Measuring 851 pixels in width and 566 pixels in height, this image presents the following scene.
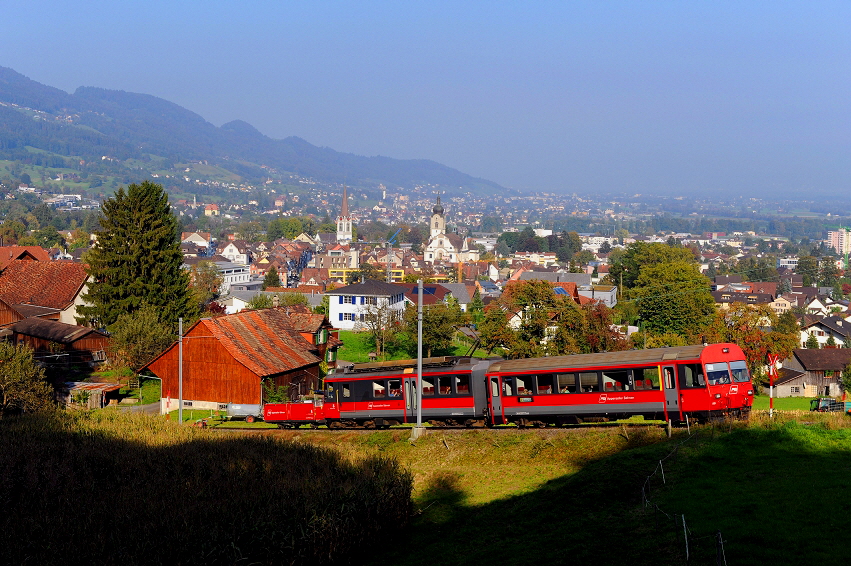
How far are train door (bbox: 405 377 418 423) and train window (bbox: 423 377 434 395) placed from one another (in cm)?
40

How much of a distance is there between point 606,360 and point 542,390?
277cm

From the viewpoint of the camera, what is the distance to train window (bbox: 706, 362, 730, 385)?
27489 mm

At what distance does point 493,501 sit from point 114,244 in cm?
4920

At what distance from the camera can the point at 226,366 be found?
45938 mm

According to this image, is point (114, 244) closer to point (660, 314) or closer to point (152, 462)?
point (152, 462)

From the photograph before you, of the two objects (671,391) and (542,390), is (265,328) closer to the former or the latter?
(542,390)

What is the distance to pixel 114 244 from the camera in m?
63.7

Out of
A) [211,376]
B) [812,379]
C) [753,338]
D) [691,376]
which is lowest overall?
[812,379]

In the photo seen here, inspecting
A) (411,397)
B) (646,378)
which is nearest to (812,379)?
(646,378)

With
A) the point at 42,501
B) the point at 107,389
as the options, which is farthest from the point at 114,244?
the point at 42,501

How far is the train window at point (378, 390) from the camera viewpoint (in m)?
34.8

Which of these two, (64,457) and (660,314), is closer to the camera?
(64,457)

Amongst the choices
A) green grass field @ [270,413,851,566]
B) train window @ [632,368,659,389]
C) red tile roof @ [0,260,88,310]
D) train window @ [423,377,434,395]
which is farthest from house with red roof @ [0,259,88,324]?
train window @ [632,368,659,389]

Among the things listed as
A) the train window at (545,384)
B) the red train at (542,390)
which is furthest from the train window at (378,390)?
the train window at (545,384)
